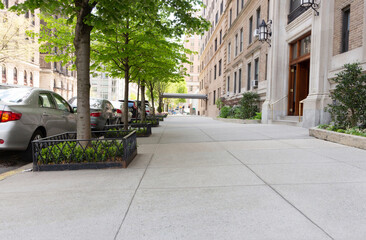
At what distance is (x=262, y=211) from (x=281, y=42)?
14.9m

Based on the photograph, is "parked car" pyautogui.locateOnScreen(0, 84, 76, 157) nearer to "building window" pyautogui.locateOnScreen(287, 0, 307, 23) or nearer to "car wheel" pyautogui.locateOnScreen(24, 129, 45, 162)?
"car wheel" pyautogui.locateOnScreen(24, 129, 45, 162)

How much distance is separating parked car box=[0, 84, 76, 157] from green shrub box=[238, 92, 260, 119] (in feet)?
44.4

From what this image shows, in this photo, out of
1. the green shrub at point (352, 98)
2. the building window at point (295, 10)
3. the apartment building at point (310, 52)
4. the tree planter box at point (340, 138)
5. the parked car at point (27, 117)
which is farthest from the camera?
the building window at point (295, 10)

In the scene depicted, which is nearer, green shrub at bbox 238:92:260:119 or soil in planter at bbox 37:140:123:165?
soil in planter at bbox 37:140:123:165

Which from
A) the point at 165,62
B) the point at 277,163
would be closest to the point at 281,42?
the point at 165,62

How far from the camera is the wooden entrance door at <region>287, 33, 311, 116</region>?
13730mm

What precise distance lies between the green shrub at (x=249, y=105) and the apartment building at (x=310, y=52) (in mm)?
2084

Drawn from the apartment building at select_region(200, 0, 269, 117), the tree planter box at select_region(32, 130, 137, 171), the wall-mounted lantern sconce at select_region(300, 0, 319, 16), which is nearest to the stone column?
the wall-mounted lantern sconce at select_region(300, 0, 319, 16)

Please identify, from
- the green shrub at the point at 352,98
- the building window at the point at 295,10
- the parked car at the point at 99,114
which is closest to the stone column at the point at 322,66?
the green shrub at the point at 352,98

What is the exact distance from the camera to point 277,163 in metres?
5.02

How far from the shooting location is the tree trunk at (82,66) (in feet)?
16.9

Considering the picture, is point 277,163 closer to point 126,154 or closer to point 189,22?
point 126,154

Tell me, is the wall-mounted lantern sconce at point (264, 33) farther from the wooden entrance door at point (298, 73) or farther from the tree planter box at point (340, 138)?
the tree planter box at point (340, 138)

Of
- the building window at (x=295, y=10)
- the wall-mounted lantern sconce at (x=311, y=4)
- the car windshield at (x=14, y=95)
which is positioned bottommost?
the car windshield at (x=14, y=95)
